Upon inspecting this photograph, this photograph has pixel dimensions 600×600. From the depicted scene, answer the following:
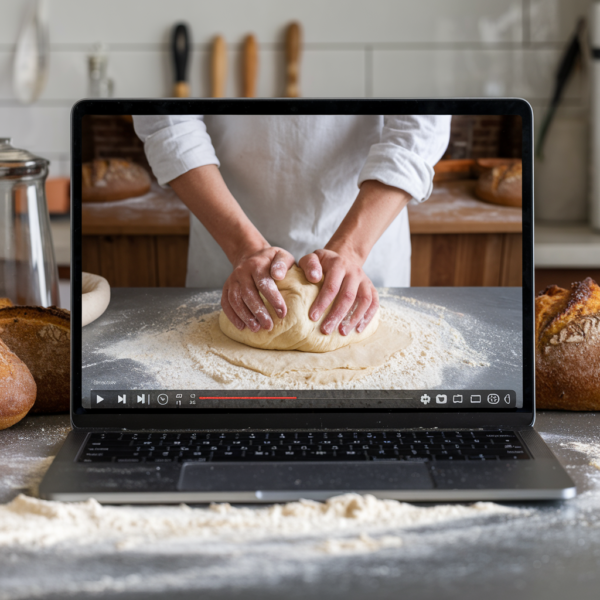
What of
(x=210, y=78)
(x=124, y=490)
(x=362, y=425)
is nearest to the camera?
(x=124, y=490)

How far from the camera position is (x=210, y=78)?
73.5 inches

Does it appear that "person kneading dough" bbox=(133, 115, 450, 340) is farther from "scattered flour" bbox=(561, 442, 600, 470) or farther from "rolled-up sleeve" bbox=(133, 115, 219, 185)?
"scattered flour" bbox=(561, 442, 600, 470)

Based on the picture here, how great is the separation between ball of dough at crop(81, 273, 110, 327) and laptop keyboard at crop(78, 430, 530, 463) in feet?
0.43

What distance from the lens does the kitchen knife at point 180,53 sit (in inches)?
71.0

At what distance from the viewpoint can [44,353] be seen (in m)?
0.69

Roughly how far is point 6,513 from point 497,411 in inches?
18.8

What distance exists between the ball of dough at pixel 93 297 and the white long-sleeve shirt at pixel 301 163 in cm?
10

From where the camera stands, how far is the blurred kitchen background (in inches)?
71.4

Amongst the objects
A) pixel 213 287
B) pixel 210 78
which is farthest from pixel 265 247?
pixel 210 78

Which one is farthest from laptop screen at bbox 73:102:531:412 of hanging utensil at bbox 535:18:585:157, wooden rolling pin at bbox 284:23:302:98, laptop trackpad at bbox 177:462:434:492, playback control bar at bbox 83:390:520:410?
Answer: hanging utensil at bbox 535:18:585:157

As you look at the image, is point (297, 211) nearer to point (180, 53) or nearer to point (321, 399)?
point (321, 399)

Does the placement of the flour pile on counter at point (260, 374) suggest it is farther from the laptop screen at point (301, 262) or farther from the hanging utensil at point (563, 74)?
the hanging utensil at point (563, 74)

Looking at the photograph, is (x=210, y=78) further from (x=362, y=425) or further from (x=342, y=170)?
(x=362, y=425)

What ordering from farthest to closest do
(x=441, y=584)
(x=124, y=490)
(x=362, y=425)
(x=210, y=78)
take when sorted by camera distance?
(x=210, y=78)
(x=362, y=425)
(x=124, y=490)
(x=441, y=584)
